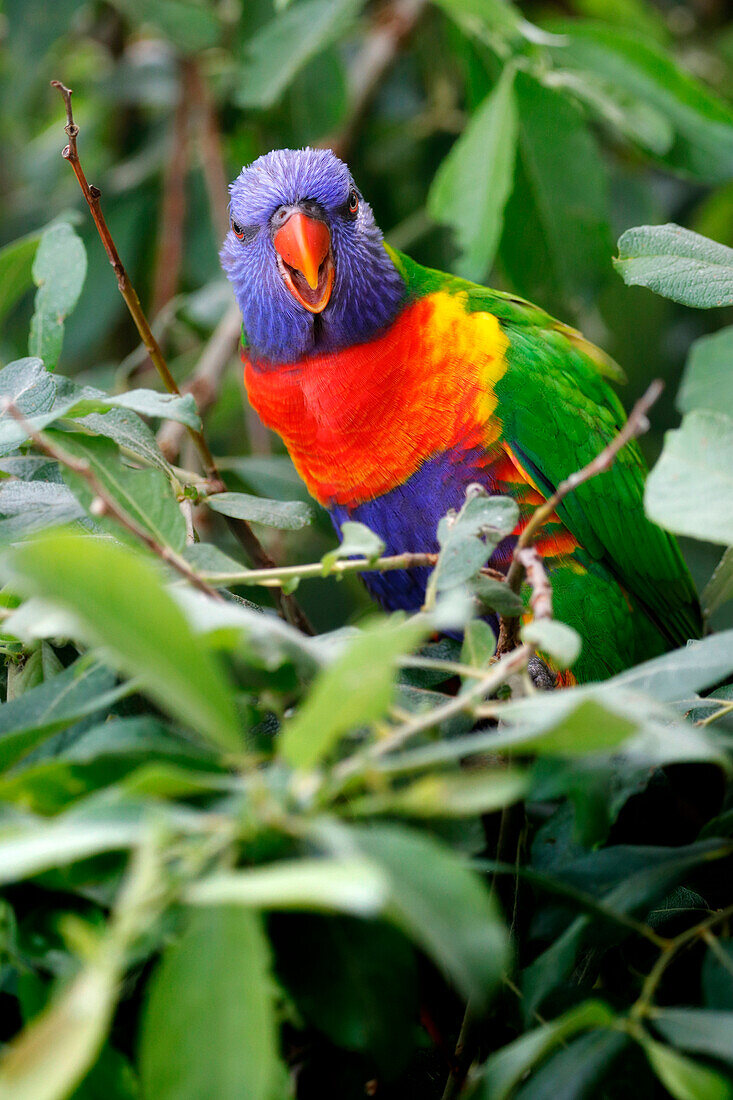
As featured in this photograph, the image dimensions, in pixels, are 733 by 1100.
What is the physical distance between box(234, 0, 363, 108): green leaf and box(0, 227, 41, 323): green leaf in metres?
0.81

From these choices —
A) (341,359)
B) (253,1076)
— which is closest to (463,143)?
(341,359)

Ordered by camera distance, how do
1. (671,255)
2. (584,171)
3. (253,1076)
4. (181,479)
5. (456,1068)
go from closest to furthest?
(253,1076) < (456,1068) < (671,255) < (181,479) < (584,171)

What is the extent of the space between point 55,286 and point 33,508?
418mm

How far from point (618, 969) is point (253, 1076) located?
0.52 m

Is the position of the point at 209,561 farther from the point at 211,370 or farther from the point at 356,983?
the point at 211,370

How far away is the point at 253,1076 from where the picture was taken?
18.5 inches

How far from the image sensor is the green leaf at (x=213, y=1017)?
0.48 metres

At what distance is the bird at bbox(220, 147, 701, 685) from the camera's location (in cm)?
155

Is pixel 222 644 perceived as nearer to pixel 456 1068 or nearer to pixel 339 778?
pixel 339 778

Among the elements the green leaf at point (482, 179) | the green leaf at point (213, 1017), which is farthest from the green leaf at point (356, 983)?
the green leaf at point (482, 179)

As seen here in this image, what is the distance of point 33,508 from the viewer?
3.01 feet

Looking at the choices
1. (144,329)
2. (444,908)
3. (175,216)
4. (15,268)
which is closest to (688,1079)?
(444,908)

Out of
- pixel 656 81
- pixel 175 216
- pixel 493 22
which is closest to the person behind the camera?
pixel 493 22

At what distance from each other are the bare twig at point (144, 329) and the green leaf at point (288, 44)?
29.0 inches
